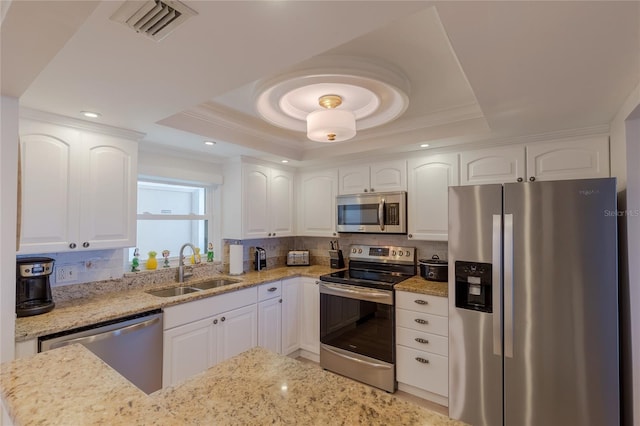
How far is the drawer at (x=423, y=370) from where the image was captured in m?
2.45

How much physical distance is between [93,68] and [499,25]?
65.6 inches

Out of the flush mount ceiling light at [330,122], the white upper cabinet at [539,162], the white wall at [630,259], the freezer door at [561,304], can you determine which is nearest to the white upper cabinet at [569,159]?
the white upper cabinet at [539,162]

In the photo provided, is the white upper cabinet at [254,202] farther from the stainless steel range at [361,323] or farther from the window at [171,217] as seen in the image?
the stainless steel range at [361,323]

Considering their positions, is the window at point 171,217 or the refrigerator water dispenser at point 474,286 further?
the window at point 171,217

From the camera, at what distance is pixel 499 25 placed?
3.51 feet

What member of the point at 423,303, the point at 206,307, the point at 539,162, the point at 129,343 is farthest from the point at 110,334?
the point at 539,162

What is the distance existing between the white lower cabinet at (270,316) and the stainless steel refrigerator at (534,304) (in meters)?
1.58

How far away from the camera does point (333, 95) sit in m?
1.83

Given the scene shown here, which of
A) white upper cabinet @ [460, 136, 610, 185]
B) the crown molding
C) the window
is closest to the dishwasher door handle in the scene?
the window

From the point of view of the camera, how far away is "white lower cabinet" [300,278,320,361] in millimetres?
3150

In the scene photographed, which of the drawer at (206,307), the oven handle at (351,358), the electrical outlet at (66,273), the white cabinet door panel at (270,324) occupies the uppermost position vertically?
the electrical outlet at (66,273)

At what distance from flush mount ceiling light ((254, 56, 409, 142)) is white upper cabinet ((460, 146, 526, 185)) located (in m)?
1.06

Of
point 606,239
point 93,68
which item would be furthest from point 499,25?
point 93,68

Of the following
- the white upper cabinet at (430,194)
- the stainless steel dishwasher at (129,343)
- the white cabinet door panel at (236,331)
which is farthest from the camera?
the white upper cabinet at (430,194)
